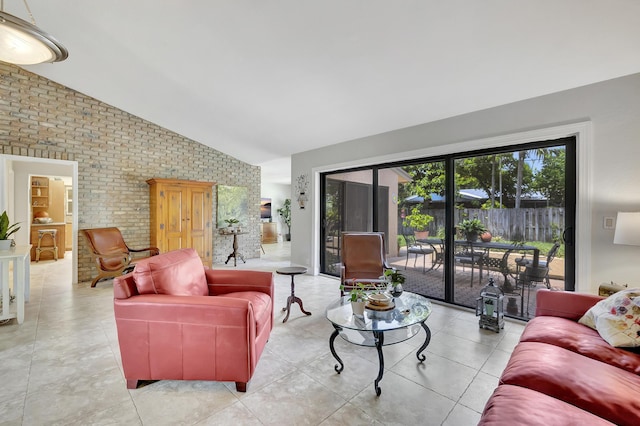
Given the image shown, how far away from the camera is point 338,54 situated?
2887mm

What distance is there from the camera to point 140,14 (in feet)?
9.45

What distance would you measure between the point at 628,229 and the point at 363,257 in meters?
2.55

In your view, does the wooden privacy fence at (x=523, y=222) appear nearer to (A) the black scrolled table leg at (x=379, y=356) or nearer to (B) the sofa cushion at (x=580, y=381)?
(B) the sofa cushion at (x=580, y=381)

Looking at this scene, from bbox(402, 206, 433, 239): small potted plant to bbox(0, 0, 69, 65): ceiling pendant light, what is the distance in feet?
13.4

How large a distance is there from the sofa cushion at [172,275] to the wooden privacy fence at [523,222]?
126 inches

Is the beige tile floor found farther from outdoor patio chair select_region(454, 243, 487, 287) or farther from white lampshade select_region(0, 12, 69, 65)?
white lampshade select_region(0, 12, 69, 65)

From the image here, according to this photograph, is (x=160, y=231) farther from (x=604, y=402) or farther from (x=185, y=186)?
(x=604, y=402)

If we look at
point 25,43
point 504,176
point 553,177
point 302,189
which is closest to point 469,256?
point 504,176

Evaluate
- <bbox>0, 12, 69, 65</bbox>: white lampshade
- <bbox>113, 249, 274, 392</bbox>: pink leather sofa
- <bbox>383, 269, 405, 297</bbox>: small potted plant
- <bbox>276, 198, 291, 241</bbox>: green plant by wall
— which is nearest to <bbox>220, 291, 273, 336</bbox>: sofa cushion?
<bbox>113, 249, 274, 392</bbox>: pink leather sofa

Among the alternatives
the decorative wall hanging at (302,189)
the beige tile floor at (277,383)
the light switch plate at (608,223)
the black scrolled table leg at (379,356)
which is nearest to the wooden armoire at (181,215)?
the decorative wall hanging at (302,189)

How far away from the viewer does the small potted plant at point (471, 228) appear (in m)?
3.53

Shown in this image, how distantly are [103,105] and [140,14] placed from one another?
9.87ft

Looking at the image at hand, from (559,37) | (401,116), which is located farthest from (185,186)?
(559,37)

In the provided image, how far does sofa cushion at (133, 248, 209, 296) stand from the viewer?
6.57 ft
